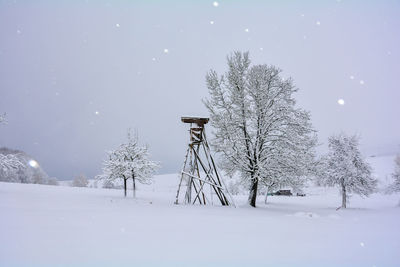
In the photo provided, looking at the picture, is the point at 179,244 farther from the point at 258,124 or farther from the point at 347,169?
the point at 347,169

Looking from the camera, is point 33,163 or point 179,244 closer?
point 179,244

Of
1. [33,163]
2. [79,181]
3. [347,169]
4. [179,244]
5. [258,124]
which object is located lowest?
[79,181]

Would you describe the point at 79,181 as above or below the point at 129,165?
below

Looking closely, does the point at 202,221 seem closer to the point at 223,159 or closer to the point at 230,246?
the point at 230,246

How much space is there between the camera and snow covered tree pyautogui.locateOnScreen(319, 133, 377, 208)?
25931 mm

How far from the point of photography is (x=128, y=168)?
2281cm

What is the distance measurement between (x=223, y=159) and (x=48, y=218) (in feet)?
36.4

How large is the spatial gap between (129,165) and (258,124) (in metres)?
12.2

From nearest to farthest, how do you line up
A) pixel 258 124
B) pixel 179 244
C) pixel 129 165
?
pixel 179 244, pixel 258 124, pixel 129 165

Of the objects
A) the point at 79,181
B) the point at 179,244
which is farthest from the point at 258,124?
the point at 79,181

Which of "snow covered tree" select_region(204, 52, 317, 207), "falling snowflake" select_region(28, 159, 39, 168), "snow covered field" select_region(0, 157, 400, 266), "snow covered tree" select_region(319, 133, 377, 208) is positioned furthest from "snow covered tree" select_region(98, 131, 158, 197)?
"falling snowflake" select_region(28, 159, 39, 168)

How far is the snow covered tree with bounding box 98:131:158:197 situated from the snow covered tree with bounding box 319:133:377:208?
54.5 ft

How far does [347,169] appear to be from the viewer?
26.3 metres

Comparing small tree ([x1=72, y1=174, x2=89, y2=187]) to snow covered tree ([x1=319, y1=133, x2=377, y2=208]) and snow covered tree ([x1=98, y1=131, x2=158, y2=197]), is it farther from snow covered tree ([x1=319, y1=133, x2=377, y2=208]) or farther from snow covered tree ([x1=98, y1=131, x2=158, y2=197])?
snow covered tree ([x1=319, y1=133, x2=377, y2=208])
